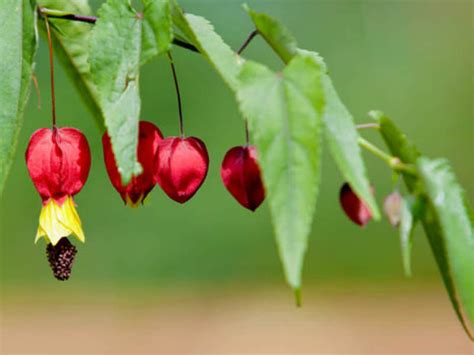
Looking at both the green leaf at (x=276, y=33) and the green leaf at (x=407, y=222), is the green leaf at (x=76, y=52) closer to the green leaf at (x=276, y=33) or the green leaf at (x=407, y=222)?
the green leaf at (x=276, y=33)

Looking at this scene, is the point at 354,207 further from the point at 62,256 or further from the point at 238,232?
the point at 238,232

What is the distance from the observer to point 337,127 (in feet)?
2.55

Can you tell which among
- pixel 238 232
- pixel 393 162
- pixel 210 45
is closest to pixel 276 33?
pixel 210 45

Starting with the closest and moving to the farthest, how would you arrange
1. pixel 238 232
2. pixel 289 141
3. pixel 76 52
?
pixel 289 141 → pixel 76 52 → pixel 238 232

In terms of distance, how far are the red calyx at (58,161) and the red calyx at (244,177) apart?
0.53 ft

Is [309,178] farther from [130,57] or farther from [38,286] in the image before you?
[38,286]

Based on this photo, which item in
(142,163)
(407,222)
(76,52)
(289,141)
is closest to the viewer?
(289,141)

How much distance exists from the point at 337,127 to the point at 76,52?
465 millimetres

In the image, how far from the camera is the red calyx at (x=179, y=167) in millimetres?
957

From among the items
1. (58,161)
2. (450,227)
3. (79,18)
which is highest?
(79,18)

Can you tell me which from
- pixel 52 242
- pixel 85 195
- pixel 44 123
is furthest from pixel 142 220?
pixel 52 242

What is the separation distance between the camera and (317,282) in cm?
713

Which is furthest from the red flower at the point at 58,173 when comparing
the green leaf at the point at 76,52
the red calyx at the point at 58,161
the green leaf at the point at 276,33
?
the green leaf at the point at 276,33

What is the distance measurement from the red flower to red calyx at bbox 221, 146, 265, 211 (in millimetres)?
162
